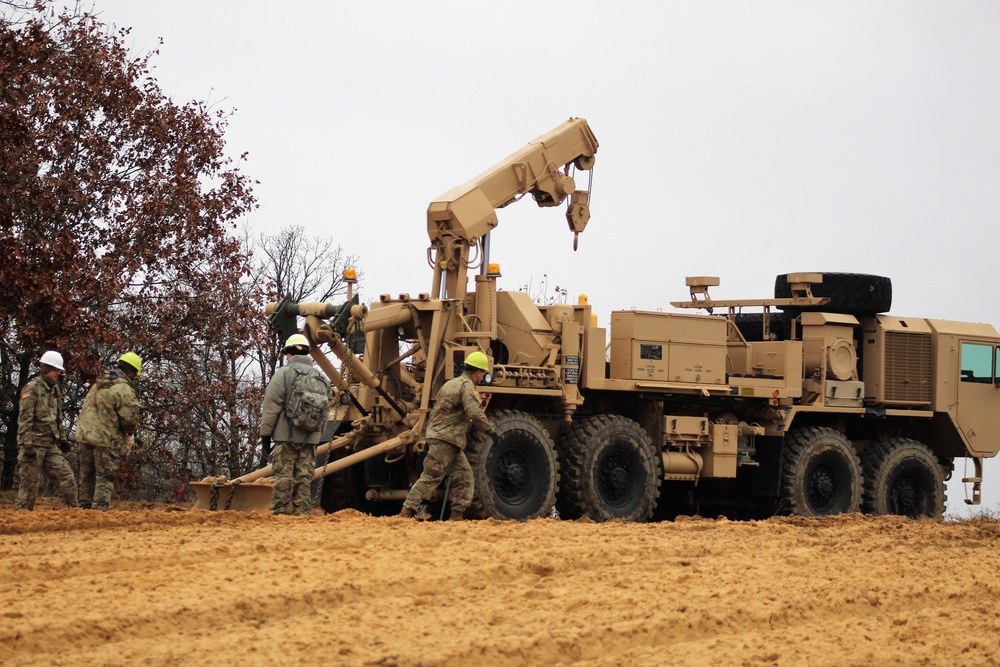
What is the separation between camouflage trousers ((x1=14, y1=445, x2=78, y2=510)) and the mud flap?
62.9 inches

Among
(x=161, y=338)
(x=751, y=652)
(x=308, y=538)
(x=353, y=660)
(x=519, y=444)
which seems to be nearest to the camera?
(x=353, y=660)

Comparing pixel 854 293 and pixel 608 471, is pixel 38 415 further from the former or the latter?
pixel 854 293

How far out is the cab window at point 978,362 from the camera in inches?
846

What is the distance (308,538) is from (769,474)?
9.28m

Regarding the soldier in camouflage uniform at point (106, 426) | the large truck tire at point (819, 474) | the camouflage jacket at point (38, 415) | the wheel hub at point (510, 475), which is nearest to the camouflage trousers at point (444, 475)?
the wheel hub at point (510, 475)

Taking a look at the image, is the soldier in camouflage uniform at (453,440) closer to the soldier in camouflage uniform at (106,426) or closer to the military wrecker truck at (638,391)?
the military wrecker truck at (638,391)

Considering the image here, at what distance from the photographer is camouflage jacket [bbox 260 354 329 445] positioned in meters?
14.6

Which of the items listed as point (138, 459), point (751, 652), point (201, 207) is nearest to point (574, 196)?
point (201, 207)

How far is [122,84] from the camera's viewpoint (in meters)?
21.4

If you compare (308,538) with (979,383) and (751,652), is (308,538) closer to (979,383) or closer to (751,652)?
(751,652)

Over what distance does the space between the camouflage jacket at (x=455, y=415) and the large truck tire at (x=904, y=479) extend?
25.1 feet

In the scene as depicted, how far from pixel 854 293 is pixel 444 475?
318 inches

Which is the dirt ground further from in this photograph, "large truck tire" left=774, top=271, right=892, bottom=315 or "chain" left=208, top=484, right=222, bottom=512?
"large truck tire" left=774, top=271, right=892, bottom=315

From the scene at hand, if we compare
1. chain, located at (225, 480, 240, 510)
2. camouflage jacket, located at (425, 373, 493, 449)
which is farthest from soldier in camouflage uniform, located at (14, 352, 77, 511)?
→ camouflage jacket, located at (425, 373, 493, 449)
